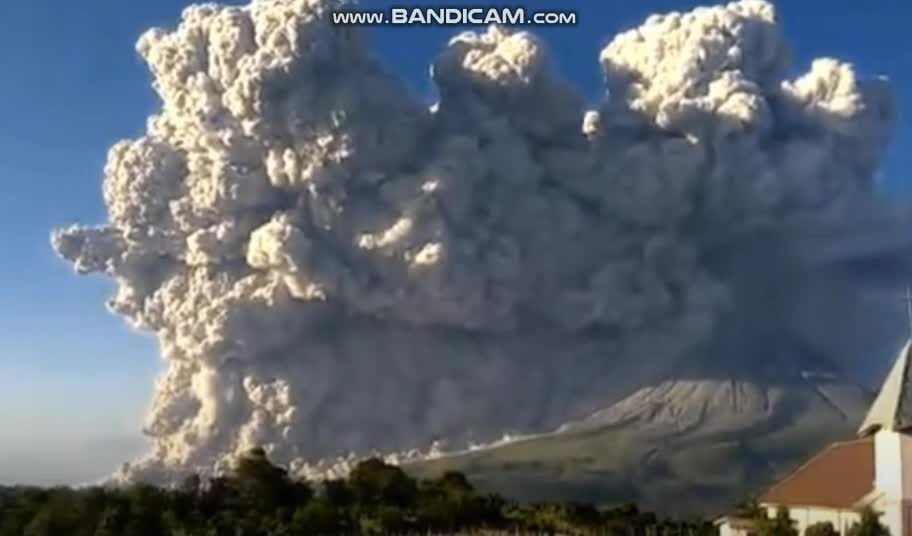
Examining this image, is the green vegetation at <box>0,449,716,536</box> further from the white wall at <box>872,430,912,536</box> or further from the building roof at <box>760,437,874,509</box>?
the white wall at <box>872,430,912,536</box>

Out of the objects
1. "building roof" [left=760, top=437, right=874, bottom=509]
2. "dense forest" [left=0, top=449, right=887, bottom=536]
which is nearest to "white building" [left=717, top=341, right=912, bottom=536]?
"building roof" [left=760, top=437, right=874, bottom=509]

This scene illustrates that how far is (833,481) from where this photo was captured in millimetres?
20875

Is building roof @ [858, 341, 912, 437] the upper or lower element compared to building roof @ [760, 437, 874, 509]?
upper

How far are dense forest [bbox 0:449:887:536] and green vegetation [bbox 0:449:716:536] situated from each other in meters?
0.02

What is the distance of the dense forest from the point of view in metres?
22.9

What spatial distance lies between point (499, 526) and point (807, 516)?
5.20 m

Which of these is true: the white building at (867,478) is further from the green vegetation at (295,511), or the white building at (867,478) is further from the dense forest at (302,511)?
the green vegetation at (295,511)

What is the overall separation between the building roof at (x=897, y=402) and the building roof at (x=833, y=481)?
3.69ft

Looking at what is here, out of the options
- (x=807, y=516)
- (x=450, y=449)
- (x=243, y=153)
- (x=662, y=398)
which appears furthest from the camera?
(x=662, y=398)

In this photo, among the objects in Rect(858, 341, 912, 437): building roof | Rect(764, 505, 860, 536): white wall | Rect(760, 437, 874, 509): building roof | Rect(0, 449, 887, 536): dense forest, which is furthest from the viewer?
Rect(0, 449, 887, 536): dense forest

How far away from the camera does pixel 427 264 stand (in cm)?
3638

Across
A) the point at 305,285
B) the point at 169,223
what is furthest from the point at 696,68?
the point at 169,223

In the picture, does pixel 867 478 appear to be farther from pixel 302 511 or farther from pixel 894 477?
pixel 302 511

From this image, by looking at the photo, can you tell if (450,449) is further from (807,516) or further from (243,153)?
(807,516)
